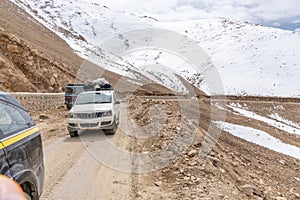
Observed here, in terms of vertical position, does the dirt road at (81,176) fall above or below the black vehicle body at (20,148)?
below

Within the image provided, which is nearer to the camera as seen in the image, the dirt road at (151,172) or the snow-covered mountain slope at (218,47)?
the dirt road at (151,172)

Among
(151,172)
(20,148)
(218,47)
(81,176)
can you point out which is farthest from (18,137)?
(218,47)

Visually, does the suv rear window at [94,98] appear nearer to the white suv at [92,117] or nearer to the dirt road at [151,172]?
the white suv at [92,117]

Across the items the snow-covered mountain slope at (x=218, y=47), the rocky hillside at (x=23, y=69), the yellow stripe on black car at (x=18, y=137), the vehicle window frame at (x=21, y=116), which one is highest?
the snow-covered mountain slope at (x=218, y=47)

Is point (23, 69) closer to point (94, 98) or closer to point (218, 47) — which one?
point (94, 98)

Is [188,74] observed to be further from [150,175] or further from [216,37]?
[150,175]

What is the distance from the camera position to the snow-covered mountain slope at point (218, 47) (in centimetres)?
4791

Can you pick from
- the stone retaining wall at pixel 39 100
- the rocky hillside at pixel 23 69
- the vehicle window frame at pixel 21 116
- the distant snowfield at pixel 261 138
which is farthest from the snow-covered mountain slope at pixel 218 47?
the vehicle window frame at pixel 21 116

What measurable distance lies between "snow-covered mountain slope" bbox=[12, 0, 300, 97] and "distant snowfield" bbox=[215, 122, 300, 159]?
25.7 meters

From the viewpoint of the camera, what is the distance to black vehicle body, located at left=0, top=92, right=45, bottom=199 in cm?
331

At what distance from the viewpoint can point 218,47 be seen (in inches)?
2699

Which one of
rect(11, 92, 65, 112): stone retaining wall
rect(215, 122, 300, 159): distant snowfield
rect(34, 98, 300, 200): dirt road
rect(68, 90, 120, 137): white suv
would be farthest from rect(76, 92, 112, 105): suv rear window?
rect(215, 122, 300, 159): distant snowfield

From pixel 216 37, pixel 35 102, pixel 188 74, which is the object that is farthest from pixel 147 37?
pixel 35 102

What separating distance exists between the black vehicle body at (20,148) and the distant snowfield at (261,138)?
13.7 meters
